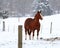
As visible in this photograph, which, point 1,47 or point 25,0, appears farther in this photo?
point 25,0

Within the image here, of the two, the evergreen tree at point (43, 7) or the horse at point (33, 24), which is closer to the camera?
the horse at point (33, 24)

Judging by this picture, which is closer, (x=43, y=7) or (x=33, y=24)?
(x=33, y=24)

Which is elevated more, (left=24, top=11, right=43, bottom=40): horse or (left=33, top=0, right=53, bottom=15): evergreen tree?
(left=24, top=11, right=43, bottom=40): horse

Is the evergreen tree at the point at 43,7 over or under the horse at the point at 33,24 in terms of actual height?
under

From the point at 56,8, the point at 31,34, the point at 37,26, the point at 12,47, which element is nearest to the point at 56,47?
the point at 12,47

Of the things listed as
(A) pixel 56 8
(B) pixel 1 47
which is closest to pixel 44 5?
(A) pixel 56 8

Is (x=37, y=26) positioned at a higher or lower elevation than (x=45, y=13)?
higher

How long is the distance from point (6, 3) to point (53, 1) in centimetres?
1762

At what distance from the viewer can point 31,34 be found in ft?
58.6

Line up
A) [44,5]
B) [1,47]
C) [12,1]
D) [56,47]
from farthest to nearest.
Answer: [12,1]
[44,5]
[1,47]
[56,47]

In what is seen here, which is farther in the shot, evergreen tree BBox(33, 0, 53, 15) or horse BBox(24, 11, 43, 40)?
evergreen tree BBox(33, 0, 53, 15)

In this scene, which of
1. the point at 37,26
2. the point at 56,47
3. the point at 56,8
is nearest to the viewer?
the point at 56,47

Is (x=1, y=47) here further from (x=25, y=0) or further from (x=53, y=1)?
(x=25, y=0)

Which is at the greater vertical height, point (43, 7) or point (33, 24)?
point (33, 24)
